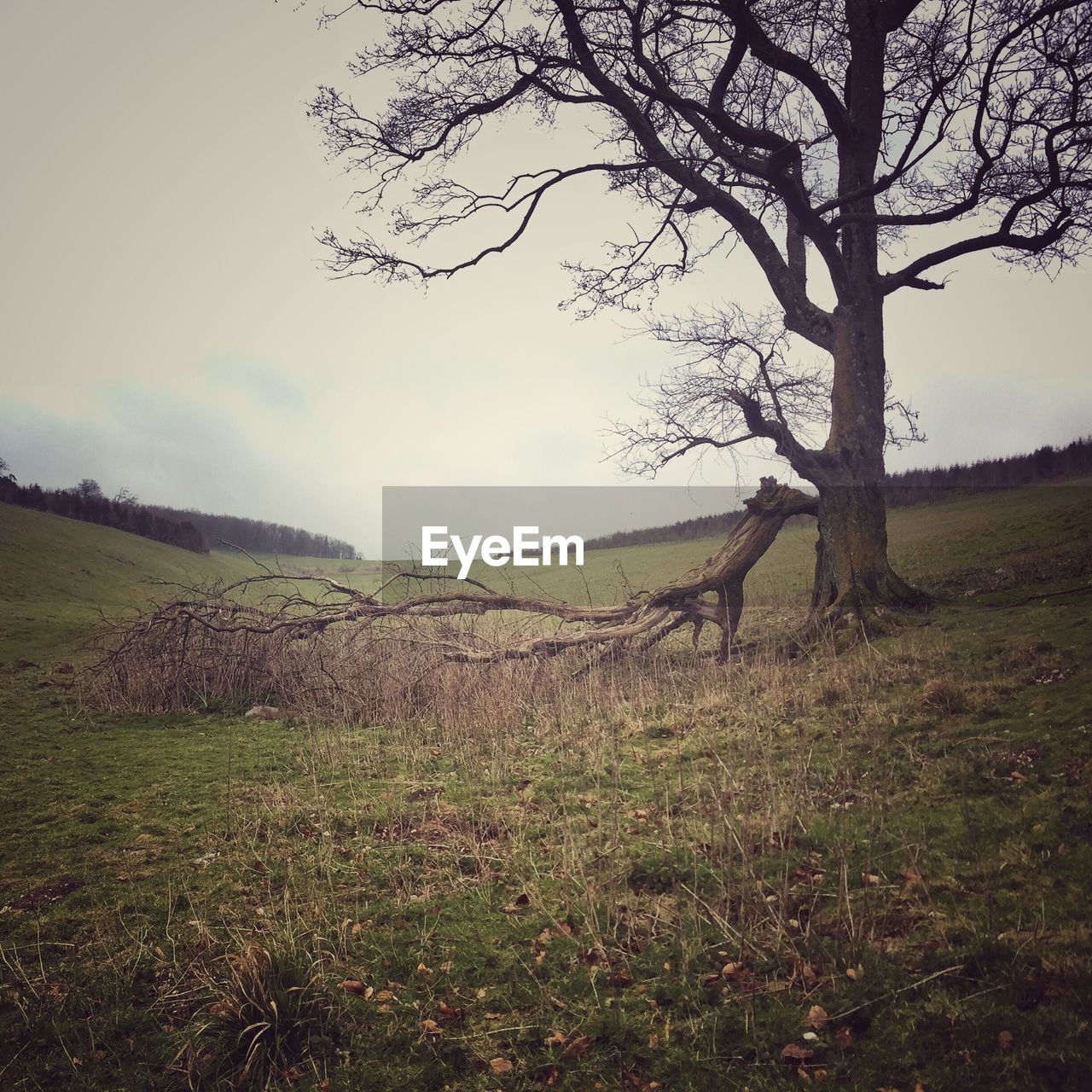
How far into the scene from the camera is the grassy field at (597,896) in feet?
9.40

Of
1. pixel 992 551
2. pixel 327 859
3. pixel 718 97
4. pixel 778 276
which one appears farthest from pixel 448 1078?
pixel 992 551

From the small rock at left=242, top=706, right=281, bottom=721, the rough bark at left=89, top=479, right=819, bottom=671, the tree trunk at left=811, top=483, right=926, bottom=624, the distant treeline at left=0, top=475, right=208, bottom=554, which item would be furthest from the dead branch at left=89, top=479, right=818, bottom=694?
the distant treeline at left=0, top=475, right=208, bottom=554

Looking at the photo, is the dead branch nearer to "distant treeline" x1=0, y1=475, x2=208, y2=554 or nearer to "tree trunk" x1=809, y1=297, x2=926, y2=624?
"tree trunk" x1=809, y1=297, x2=926, y2=624

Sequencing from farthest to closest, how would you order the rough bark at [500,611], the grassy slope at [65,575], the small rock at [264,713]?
1. the grassy slope at [65,575]
2. the rough bark at [500,611]
3. the small rock at [264,713]

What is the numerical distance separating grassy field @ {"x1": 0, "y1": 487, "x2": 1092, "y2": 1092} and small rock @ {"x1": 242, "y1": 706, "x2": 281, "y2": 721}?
1.80 meters

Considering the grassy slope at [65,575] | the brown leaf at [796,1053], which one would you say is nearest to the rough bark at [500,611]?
the grassy slope at [65,575]

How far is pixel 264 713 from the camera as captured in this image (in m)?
10.0

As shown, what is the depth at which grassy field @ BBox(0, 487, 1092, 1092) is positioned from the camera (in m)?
2.87

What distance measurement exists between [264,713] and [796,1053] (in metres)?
8.84

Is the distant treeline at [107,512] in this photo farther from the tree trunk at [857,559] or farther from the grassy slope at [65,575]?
the tree trunk at [857,559]

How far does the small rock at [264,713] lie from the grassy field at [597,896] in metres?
1.80

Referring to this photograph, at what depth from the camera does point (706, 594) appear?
11656 millimetres

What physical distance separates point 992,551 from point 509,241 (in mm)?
11480

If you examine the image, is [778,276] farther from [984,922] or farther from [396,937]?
[396,937]
